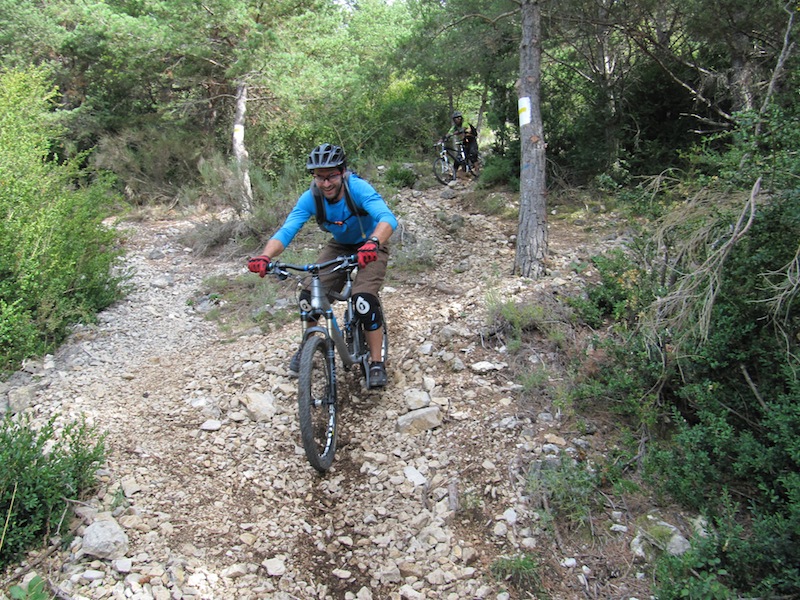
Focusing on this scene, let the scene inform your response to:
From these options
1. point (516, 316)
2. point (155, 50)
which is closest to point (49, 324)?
point (516, 316)

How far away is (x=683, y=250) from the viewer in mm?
3658

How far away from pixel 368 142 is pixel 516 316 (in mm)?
10009

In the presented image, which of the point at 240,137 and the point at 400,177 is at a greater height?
the point at 240,137

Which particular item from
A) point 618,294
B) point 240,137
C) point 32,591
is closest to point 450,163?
point 240,137

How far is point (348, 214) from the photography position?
168 inches

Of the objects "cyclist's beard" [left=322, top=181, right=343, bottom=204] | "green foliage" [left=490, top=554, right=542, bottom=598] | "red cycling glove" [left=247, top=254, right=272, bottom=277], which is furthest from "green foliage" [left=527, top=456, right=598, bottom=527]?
"cyclist's beard" [left=322, top=181, right=343, bottom=204]

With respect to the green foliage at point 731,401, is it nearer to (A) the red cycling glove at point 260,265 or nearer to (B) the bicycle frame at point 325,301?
(B) the bicycle frame at point 325,301

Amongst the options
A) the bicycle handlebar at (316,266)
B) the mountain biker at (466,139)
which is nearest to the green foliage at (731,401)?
the bicycle handlebar at (316,266)

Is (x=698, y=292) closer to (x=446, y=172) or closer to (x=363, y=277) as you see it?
(x=363, y=277)

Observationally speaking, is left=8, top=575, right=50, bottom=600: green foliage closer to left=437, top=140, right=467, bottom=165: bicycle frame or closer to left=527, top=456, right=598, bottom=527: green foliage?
left=527, top=456, right=598, bottom=527: green foliage

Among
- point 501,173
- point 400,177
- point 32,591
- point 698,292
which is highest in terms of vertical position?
point 400,177

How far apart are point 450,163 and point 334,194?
27.1ft

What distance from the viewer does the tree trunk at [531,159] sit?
661cm

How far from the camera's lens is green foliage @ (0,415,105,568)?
2.83 metres
